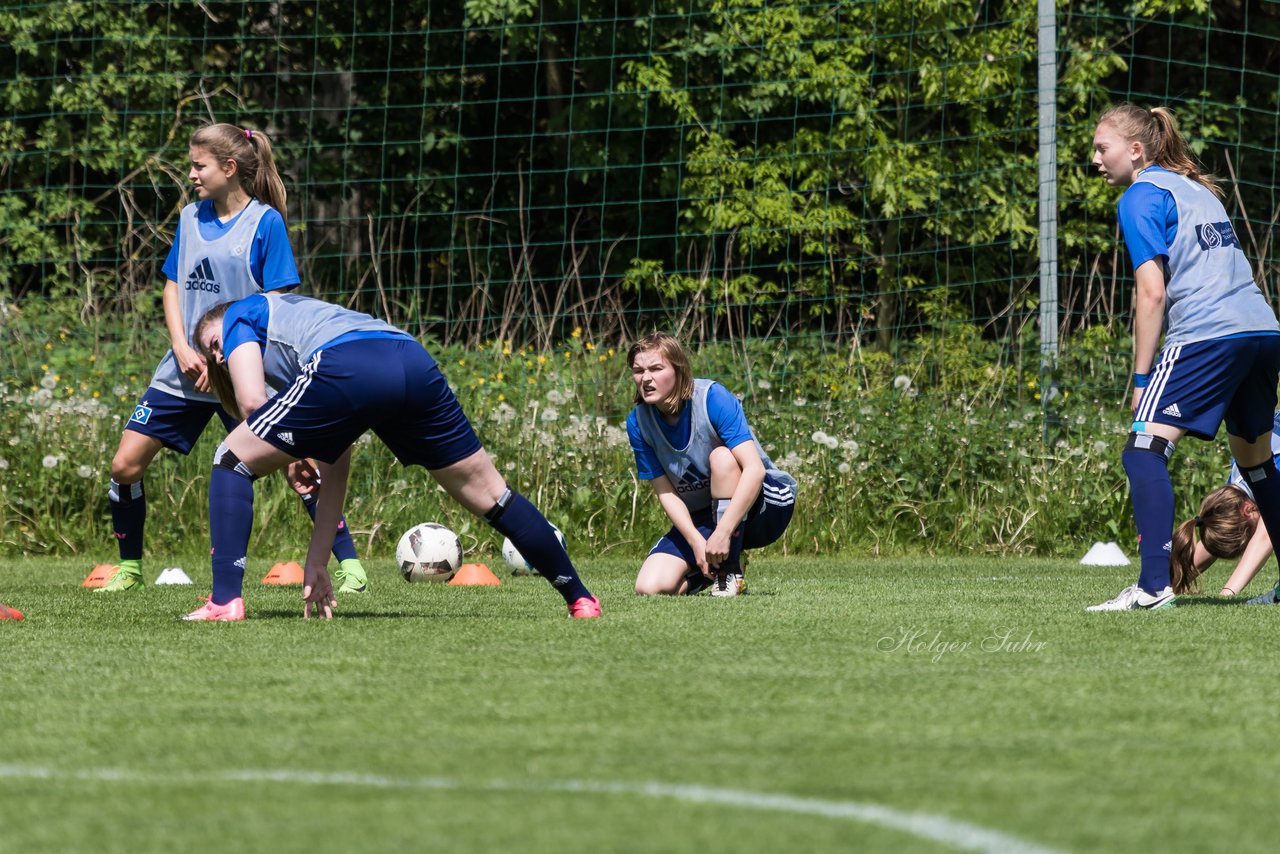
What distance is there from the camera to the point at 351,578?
7094mm

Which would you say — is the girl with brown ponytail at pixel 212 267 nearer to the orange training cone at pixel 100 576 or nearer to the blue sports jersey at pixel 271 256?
the blue sports jersey at pixel 271 256

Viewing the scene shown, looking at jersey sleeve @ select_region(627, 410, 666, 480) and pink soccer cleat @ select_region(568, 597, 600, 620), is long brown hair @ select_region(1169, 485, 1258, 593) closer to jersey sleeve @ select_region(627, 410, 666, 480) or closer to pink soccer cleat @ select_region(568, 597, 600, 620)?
jersey sleeve @ select_region(627, 410, 666, 480)

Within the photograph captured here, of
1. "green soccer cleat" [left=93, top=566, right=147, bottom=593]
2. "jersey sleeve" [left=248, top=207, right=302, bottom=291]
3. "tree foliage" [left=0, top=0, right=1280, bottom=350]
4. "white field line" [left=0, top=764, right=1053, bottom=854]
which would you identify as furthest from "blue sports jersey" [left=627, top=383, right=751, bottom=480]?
"tree foliage" [left=0, top=0, right=1280, bottom=350]

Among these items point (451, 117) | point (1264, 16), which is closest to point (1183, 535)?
point (451, 117)

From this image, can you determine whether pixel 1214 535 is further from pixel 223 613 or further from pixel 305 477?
pixel 223 613

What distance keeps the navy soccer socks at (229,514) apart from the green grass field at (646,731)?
0.72ft

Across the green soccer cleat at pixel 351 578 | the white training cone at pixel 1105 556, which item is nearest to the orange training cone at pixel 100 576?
the green soccer cleat at pixel 351 578

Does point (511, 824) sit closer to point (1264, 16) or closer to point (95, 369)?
point (95, 369)

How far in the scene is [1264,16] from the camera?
21.0 meters

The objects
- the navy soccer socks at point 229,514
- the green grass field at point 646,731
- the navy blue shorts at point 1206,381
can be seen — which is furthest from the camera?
the navy blue shorts at point 1206,381

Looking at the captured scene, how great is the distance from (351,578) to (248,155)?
1.65 metres

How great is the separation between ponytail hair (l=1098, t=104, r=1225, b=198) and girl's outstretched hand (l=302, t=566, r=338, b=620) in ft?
9.79

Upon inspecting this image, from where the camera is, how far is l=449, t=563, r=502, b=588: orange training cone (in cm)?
775

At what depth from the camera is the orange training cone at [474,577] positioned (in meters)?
7.75
